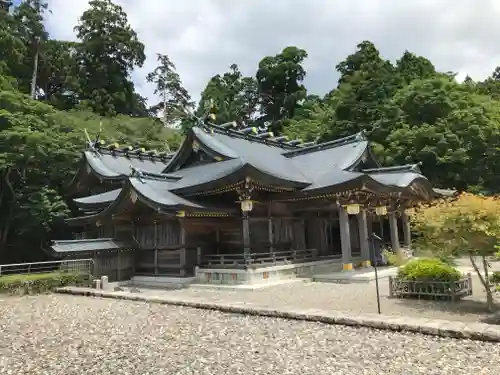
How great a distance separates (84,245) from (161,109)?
50585 mm

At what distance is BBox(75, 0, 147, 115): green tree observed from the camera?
163 feet

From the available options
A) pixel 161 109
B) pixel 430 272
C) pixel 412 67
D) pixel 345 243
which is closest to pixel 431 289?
pixel 430 272

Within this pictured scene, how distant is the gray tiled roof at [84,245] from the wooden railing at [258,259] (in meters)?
3.97

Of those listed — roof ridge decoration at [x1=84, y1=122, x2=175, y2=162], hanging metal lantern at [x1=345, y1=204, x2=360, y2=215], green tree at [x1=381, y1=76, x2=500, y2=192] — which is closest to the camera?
hanging metal lantern at [x1=345, y1=204, x2=360, y2=215]

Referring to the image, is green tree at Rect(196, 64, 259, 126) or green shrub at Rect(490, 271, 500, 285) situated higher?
green tree at Rect(196, 64, 259, 126)

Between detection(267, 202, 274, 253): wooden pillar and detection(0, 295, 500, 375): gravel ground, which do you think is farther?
detection(267, 202, 274, 253): wooden pillar

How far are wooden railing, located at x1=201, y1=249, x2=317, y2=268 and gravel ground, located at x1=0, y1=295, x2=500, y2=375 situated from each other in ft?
20.8

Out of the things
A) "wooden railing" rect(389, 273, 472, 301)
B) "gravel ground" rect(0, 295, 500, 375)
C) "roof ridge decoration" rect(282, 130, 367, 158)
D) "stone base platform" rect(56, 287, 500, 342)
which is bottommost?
"gravel ground" rect(0, 295, 500, 375)

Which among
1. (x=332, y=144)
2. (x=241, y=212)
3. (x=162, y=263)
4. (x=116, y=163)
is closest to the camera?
(x=241, y=212)

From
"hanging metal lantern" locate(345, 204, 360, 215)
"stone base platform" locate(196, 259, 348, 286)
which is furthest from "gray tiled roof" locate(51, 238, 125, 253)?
"hanging metal lantern" locate(345, 204, 360, 215)

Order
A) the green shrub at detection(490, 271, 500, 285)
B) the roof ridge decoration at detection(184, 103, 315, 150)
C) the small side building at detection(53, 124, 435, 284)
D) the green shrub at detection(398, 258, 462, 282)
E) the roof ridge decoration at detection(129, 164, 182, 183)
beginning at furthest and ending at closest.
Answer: the roof ridge decoration at detection(184, 103, 315, 150) < the roof ridge decoration at detection(129, 164, 182, 183) < the small side building at detection(53, 124, 435, 284) < the green shrub at detection(490, 271, 500, 285) < the green shrub at detection(398, 258, 462, 282)

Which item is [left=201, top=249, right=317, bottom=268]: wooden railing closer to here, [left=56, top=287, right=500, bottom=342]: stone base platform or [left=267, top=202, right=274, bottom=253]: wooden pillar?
[left=267, top=202, right=274, bottom=253]: wooden pillar

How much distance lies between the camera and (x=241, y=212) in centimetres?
1688

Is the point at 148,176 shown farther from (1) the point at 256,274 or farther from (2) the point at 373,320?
(2) the point at 373,320
